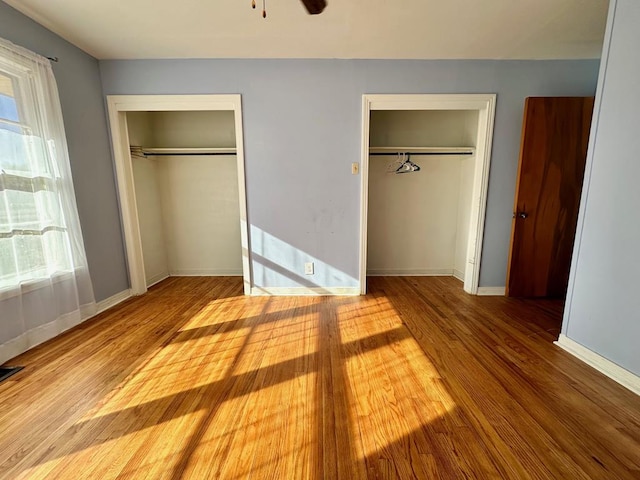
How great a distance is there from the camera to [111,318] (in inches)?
99.4

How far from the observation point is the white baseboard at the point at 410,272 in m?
3.79

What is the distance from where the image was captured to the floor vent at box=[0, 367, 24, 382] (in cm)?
170

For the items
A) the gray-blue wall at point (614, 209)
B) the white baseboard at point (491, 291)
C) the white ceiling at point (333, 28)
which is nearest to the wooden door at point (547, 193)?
the white baseboard at point (491, 291)

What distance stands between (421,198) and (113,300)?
3927mm

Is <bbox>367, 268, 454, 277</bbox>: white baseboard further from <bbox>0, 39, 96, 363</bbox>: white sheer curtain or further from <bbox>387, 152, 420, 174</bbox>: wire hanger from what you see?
<bbox>0, 39, 96, 363</bbox>: white sheer curtain

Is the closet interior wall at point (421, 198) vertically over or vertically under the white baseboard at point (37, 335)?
over

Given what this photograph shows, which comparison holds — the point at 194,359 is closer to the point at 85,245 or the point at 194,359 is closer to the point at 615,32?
the point at 85,245

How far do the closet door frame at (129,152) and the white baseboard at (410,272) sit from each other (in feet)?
5.99

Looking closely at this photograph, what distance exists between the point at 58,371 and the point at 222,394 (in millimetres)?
1199

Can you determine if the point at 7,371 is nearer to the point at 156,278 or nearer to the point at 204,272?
the point at 156,278

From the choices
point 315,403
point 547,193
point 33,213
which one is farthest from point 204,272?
point 547,193

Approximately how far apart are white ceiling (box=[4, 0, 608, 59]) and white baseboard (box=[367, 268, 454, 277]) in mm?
2555

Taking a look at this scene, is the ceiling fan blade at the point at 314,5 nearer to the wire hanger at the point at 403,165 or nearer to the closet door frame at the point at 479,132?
the closet door frame at the point at 479,132

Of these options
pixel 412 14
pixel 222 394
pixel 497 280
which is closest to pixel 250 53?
pixel 412 14
